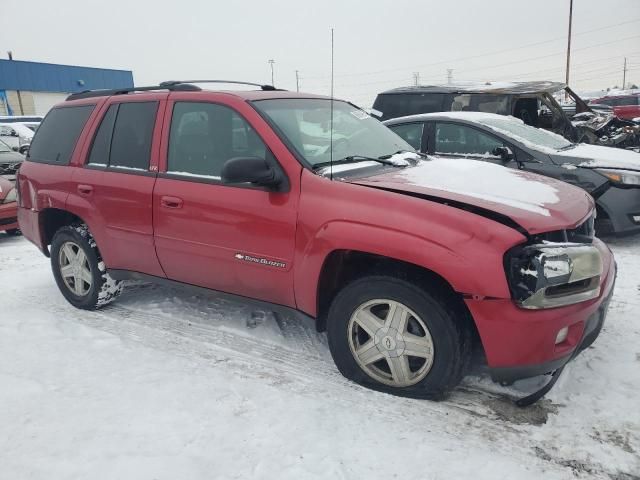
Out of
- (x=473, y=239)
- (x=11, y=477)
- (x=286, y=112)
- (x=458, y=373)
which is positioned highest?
(x=286, y=112)

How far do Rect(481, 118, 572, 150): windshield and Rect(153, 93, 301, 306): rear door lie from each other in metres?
3.72

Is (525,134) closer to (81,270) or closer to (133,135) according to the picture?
(133,135)

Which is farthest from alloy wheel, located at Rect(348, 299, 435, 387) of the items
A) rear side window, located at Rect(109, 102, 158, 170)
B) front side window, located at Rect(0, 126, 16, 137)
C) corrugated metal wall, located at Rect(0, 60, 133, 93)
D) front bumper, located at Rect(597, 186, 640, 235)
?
corrugated metal wall, located at Rect(0, 60, 133, 93)

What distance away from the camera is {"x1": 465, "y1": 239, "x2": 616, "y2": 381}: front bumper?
7.92ft

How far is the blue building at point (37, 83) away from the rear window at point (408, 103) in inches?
1369

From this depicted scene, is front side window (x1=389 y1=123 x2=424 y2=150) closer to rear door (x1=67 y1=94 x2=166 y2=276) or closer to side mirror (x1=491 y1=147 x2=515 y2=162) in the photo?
side mirror (x1=491 y1=147 x2=515 y2=162)

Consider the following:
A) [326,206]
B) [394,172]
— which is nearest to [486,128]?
[394,172]

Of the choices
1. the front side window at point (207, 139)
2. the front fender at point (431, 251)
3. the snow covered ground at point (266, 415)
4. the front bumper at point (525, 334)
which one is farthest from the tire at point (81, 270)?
the front bumper at point (525, 334)

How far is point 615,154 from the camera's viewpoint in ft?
19.6

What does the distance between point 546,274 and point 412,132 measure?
433 cm

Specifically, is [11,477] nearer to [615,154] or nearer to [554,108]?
[615,154]

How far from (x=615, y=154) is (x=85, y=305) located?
5.99 m

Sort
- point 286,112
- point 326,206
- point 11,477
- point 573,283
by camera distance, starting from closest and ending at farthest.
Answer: point 11,477 < point 573,283 < point 326,206 < point 286,112

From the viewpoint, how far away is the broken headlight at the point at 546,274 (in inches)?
94.2
